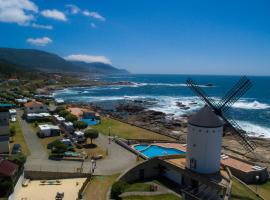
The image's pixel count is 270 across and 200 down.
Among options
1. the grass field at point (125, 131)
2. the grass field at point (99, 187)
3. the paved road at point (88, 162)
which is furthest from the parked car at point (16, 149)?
the grass field at point (125, 131)

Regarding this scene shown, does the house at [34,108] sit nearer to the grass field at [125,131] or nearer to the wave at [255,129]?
the grass field at [125,131]

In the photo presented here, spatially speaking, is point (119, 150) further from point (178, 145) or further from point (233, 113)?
point (233, 113)

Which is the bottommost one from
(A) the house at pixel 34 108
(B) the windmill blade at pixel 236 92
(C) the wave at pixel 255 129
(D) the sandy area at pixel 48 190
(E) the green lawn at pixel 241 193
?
(C) the wave at pixel 255 129

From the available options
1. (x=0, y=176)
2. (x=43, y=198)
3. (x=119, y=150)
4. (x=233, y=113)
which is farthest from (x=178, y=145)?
(x=233, y=113)

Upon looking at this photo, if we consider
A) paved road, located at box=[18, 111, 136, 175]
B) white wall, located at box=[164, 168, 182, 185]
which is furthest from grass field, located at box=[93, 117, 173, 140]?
white wall, located at box=[164, 168, 182, 185]

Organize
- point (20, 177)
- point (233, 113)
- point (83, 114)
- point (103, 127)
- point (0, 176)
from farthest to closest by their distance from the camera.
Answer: point (233, 113)
point (83, 114)
point (103, 127)
point (20, 177)
point (0, 176)

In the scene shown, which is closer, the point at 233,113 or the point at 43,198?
the point at 43,198

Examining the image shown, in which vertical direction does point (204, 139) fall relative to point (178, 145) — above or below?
above
